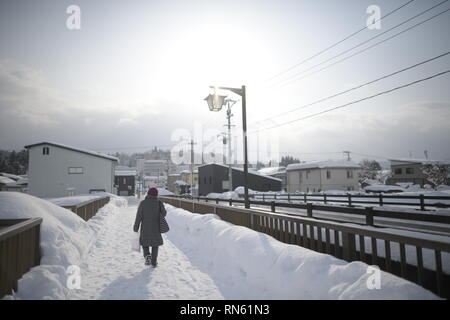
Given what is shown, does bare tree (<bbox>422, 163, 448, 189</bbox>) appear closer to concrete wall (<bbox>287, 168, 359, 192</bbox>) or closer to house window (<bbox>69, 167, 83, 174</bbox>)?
concrete wall (<bbox>287, 168, 359, 192</bbox>)

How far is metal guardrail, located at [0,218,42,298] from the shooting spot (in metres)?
3.43

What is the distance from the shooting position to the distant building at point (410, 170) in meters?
50.8

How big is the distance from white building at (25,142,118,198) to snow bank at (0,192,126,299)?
117ft

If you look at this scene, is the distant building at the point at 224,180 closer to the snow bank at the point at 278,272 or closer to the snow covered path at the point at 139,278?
the snow covered path at the point at 139,278

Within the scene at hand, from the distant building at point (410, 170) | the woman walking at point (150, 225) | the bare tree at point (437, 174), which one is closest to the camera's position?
the woman walking at point (150, 225)

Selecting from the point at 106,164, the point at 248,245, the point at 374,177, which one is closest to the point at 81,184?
the point at 106,164

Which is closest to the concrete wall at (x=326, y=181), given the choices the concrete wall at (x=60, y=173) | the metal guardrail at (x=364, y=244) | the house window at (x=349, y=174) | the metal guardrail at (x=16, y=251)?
the house window at (x=349, y=174)

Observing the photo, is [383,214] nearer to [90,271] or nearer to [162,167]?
[90,271]

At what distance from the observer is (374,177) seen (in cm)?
7750

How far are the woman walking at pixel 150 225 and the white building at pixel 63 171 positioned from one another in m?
36.5

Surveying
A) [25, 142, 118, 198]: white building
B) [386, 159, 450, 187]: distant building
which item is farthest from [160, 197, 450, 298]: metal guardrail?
[386, 159, 450, 187]: distant building

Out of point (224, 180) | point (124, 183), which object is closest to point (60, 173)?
point (224, 180)
